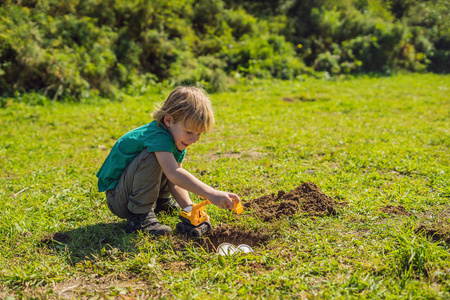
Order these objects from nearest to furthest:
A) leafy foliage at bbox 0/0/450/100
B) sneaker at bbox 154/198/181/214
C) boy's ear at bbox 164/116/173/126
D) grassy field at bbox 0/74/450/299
Answer: grassy field at bbox 0/74/450/299, boy's ear at bbox 164/116/173/126, sneaker at bbox 154/198/181/214, leafy foliage at bbox 0/0/450/100

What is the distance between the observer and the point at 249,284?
2.33 metres

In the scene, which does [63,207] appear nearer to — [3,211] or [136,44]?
[3,211]

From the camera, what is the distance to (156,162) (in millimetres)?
2838

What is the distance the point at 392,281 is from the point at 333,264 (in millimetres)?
368

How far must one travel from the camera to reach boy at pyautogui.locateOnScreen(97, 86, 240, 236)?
2752 mm

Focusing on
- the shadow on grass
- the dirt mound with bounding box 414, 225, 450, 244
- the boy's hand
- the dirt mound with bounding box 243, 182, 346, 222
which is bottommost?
the shadow on grass

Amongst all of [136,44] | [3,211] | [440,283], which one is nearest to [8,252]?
[3,211]

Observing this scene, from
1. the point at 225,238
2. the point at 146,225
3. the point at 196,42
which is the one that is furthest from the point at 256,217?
the point at 196,42

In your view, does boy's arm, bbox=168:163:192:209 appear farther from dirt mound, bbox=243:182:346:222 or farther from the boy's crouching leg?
dirt mound, bbox=243:182:346:222

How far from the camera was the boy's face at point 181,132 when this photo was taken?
2840 mm

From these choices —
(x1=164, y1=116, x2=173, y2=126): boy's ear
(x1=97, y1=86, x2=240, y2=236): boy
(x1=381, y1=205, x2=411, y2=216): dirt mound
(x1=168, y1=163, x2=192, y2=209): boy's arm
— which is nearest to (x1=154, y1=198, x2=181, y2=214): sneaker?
(x1=168, y1=163, x2=192, y2=209): boy's arm

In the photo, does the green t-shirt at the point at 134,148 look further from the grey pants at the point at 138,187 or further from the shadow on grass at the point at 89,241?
the shadow on grass at the point at 89,241

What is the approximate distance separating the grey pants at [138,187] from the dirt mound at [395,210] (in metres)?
1.90

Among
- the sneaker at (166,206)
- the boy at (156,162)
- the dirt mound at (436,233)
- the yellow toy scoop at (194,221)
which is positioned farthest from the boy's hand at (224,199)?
the dirt mound at (436,233)
